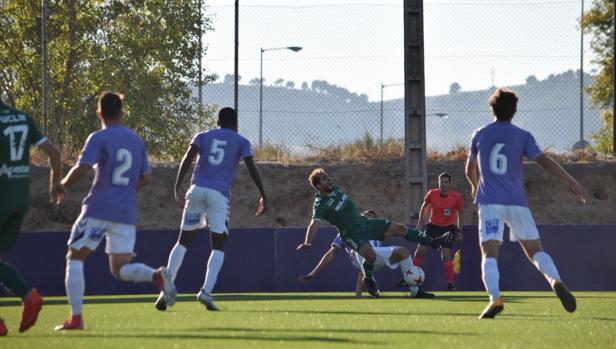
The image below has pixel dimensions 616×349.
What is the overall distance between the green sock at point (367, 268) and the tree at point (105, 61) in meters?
18.7

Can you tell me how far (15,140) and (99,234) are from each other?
41.1 inches

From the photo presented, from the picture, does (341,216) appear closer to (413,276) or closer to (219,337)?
(413,276)

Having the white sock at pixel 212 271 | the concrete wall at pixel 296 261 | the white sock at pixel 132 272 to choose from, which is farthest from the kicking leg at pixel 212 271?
the concrete wall at pixel 296 261

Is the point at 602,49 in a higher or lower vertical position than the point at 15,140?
higher

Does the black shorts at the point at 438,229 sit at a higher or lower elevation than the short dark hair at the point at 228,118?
lower

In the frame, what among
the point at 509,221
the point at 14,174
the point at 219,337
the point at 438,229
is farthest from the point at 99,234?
the point at 438,229

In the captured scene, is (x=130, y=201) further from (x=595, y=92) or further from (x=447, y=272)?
(x=595, y=92)

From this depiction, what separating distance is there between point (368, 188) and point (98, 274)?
13086 mm

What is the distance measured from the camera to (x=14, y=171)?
1052 centimetres

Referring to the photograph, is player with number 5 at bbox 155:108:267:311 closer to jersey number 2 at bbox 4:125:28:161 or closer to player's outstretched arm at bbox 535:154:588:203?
jersey number 2 at bbox 4:125:28:161

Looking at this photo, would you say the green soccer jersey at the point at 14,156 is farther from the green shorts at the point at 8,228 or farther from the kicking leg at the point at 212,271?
the kicking leg at the point at 212,271

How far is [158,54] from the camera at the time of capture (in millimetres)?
38656

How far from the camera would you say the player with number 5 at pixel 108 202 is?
33.7 ft

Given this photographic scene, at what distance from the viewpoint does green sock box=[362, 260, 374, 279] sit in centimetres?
1698
